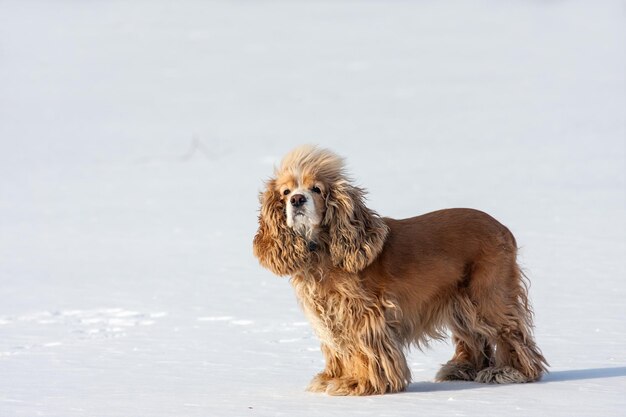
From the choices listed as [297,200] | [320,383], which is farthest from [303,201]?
[320,383]

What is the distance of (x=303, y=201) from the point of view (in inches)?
275

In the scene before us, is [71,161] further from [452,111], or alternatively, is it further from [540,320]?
[540,320]

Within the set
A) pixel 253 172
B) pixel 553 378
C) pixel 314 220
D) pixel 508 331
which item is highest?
pixel 253 172

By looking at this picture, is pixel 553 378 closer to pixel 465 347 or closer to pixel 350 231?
pixel 465 347

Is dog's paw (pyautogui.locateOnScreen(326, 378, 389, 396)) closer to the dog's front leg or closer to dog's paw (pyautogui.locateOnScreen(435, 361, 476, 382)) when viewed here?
the dog's front leg

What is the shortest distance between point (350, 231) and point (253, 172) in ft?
49.0

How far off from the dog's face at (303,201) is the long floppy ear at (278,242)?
5 centimetres

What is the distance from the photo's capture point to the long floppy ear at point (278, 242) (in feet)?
23.1

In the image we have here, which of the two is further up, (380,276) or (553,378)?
(380,276)

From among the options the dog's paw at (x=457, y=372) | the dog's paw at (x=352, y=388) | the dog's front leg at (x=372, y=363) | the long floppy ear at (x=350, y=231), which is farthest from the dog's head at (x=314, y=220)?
the dog's paw at (x=457, y=372)

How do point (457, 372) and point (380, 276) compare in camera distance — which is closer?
Answer: point (380, 276)

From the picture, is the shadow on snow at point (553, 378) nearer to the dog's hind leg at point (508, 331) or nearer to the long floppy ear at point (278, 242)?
the dog's hind leg at point (508, 331)

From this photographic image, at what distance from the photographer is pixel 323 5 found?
46938 millimetres

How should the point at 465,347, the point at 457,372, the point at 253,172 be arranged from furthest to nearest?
the point at 253,172, the point at 465,347, the point at 457,372
